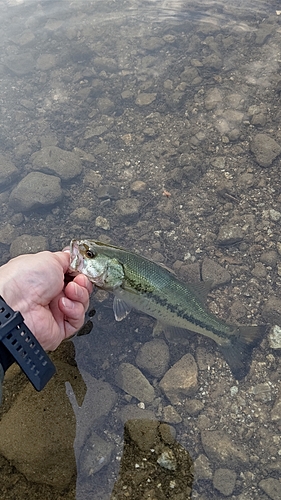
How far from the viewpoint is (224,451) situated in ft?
14.3

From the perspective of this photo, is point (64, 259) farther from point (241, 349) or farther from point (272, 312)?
point (272, 312)

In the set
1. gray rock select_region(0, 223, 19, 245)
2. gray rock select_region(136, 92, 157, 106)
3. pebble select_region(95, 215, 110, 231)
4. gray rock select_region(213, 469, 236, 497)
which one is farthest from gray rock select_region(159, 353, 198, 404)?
gray rock select_region(136, 92, 157, 106)

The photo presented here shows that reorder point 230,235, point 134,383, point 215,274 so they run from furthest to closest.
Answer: point 230,235 → point 215,274 → point 134,383

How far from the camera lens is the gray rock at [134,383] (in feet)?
15.5

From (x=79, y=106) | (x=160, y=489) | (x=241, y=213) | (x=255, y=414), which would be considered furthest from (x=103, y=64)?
(x=160, y=489)

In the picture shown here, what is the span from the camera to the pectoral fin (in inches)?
189

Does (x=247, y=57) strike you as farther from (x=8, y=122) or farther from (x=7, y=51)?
(x=7, y=51)

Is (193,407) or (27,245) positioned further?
(27,245)

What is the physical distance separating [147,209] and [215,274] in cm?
157

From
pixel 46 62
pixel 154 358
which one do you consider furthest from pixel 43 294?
pixel 46 62

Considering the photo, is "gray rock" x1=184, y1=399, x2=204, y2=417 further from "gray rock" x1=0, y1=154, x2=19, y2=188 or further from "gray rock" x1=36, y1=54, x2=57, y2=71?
"gray rock" x1=36, y1=54, x2=57, y2=71

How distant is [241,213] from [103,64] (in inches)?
197

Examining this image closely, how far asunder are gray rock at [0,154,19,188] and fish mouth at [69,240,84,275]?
10.6ft

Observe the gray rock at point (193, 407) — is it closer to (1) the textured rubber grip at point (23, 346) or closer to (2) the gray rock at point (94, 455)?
(2) the gray rock at point (94, 455)
